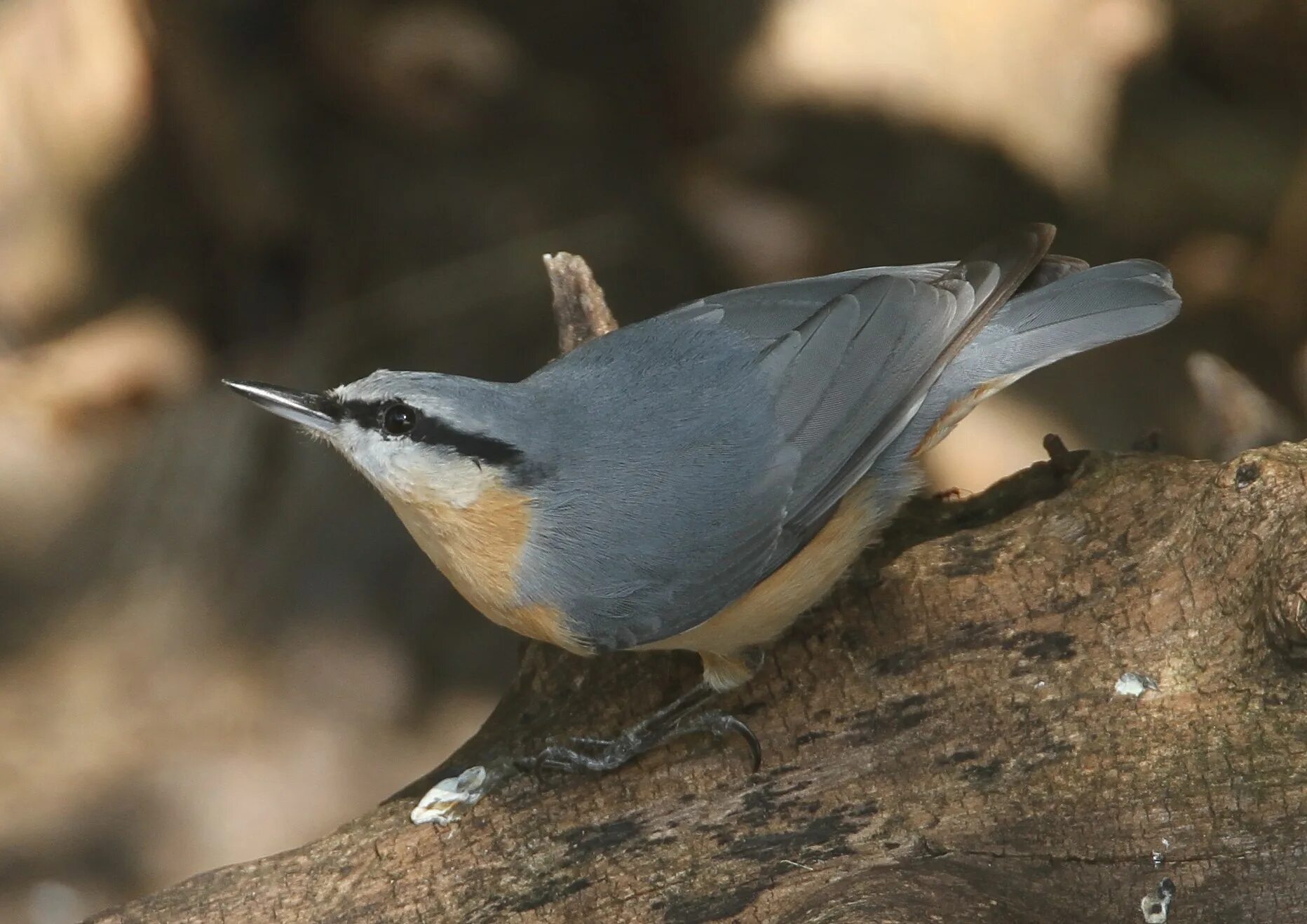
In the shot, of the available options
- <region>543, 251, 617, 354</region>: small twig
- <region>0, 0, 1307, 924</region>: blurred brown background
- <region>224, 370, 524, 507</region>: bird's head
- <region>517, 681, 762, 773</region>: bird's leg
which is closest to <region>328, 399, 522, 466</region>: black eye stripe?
<region>224, 370, 524, 507</region>: bird's head

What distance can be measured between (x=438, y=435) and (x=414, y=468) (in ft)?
0.26

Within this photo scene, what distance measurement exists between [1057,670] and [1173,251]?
2502 millimetres

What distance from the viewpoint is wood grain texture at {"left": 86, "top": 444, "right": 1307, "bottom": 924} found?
2.23m

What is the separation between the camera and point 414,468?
242 cm

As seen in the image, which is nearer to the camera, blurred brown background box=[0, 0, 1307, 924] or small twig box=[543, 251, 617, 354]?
small twig box=[543, 251, 617, 354]

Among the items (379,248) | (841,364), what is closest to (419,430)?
(841,364)

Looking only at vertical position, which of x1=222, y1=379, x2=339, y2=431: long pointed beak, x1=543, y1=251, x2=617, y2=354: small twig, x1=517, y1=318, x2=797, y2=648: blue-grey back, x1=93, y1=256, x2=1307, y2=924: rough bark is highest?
x1=543, y1=251, x2=617, y2=354: small twig

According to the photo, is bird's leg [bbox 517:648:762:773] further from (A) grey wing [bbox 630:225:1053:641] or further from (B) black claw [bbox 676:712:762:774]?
(A) grey wing [bbox 630:225:1053:641]

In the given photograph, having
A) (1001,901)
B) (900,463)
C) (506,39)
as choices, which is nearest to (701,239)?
(506,39)

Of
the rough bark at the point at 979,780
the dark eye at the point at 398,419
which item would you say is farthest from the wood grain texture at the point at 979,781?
the dark eye at the point at 398,419

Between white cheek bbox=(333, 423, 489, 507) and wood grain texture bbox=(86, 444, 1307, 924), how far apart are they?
60 cm

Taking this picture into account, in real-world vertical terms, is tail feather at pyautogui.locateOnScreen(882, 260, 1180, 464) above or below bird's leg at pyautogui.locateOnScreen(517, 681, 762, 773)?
above

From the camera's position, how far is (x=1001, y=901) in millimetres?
2180

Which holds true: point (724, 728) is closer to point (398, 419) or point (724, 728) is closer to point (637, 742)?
point (637, 742)
